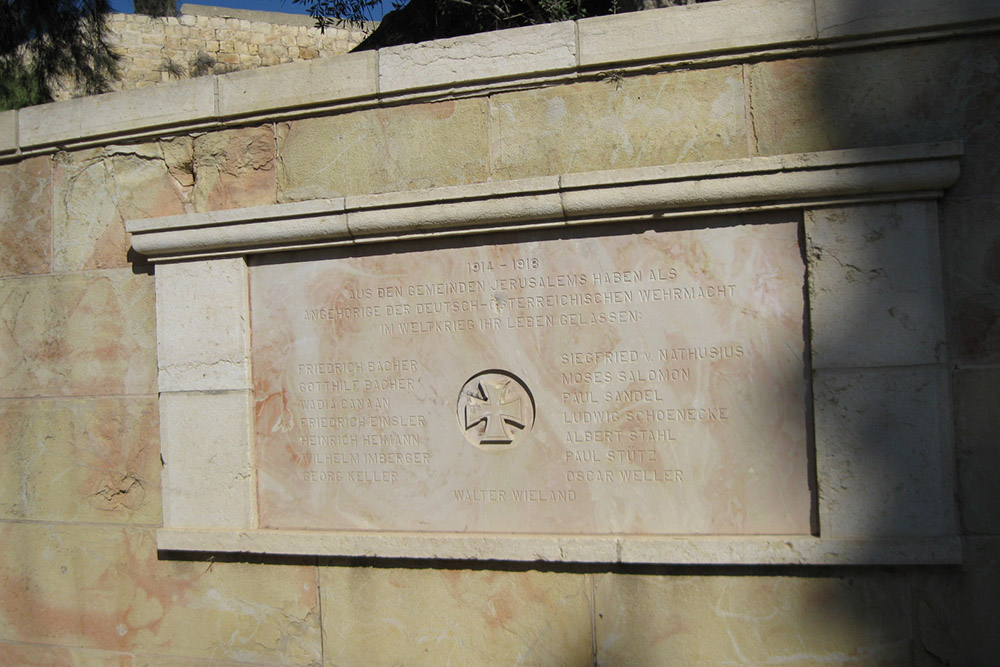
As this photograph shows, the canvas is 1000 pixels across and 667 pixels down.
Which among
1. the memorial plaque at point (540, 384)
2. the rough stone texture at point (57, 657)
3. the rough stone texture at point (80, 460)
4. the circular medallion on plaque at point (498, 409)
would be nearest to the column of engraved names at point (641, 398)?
the memorial plaque at point (540, 384)

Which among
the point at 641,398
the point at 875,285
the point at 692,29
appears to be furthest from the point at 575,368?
the point at 692,29

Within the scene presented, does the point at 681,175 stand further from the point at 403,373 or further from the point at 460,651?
the point at 460,651

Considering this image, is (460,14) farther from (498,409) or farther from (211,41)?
(211,41)

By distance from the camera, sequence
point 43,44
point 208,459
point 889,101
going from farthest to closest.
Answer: point 43,44 < point 208,459 < point 889,101

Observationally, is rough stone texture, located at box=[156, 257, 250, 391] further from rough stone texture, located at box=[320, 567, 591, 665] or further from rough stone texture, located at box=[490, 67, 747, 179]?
rough stone texture, located at box=[490, 67, 747, 179]

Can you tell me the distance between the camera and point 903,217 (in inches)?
106

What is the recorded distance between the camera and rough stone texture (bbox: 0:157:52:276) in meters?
3.63

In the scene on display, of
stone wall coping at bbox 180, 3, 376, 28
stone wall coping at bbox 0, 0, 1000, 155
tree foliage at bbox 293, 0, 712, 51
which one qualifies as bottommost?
stone wall coping at bbox 0, 0, 1000, 155

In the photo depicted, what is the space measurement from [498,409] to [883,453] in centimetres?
144

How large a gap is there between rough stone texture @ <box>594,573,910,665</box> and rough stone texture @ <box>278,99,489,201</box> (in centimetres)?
180

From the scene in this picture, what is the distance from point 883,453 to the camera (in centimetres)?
A: 268

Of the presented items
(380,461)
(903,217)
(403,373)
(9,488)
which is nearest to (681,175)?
(903,217)

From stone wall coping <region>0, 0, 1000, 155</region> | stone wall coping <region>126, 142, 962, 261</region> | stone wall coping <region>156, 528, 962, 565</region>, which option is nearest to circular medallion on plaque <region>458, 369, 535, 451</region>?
stone wall coping <region>156, 528, 962, 565</region>

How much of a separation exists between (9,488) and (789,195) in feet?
12.4
